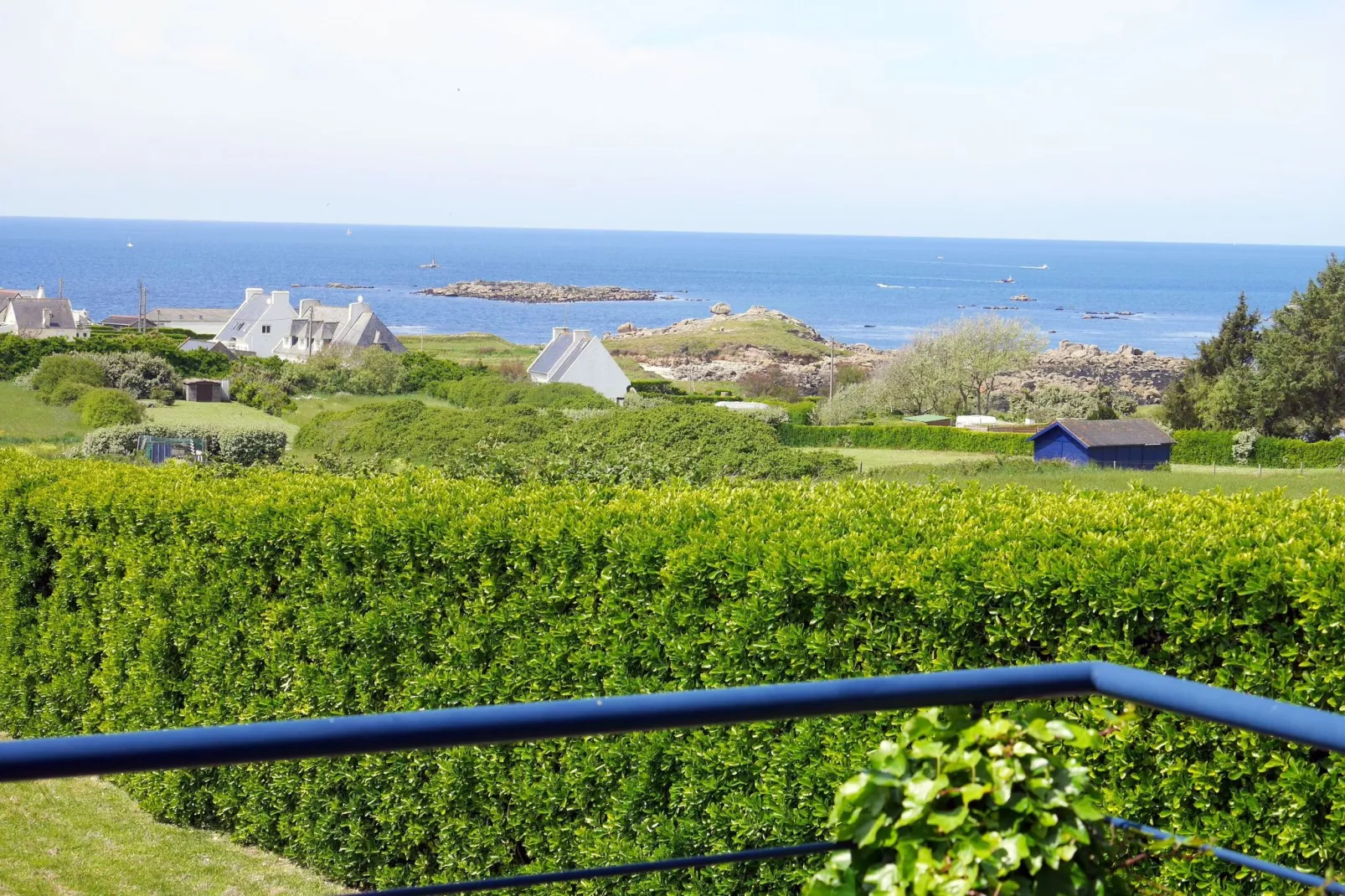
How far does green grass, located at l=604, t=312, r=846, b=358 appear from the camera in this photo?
115 meters

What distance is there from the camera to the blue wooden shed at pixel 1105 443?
40.9 m

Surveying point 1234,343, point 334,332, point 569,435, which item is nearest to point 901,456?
point 569,435

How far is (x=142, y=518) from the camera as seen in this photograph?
7.98 m

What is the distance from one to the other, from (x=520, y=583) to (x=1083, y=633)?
9.56 ft

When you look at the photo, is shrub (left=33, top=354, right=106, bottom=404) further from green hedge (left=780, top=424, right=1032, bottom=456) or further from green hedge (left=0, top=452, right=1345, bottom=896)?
green hedge (left=0, top=452, right=1345, bottom=896)

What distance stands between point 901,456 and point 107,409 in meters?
29.0

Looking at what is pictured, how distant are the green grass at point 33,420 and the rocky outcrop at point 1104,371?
70.1 meters

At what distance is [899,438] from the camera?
46688 mm

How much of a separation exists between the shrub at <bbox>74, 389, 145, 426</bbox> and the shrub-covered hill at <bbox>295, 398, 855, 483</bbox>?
262 inches

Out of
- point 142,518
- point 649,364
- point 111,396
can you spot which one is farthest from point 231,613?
point 649,364

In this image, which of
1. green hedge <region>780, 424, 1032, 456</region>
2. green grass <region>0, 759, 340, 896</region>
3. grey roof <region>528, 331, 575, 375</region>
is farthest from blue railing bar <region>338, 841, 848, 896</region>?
grey roof <region>528, 331, 575, 375</region>

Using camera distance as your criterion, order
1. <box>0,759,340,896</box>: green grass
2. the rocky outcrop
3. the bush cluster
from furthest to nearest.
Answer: the rocky outcrop < the bush cluster < <box>0,759,340,896</box>: green grass

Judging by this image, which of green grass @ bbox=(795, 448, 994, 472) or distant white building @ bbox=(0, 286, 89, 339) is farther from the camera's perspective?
→ distant white building @ bbox=(0, 286, 89, 339)

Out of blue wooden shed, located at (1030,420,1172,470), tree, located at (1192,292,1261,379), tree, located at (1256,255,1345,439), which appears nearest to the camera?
blue wooden shed, located at (1030,420,1172,470)
